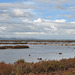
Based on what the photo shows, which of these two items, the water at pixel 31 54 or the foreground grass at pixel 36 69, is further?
the water at pixel 31 54

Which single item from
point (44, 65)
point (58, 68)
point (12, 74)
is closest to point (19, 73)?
point (12, 74)

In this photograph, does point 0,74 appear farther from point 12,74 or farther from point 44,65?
point 44,65

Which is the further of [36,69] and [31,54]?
[31,54]

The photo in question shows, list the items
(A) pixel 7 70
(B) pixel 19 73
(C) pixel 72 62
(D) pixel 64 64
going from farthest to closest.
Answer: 1. (C) pixel 72 62
2. (D) pixel 64 64
3. (A) pixel 7 70
4. (B) pixel 19 73

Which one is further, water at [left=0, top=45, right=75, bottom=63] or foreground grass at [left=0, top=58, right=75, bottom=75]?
water at [left=0, top=45, right=75, bottom=63]

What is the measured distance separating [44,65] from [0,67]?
3.52m

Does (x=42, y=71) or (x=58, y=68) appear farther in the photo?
(x=58, y=68)

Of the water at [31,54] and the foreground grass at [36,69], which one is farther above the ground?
the foreground grass at [36,69]

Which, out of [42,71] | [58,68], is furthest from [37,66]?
[58,68]

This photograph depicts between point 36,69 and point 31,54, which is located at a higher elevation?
point 36,69

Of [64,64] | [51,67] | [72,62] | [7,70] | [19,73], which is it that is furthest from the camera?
[72,62]

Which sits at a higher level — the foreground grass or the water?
the foreground grass

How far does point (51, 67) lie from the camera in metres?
14.4

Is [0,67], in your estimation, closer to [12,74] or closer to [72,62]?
[12,74]
